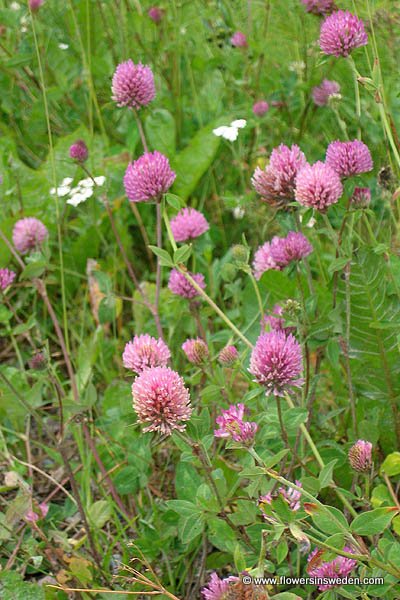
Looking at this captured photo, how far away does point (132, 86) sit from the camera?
1.46 metres

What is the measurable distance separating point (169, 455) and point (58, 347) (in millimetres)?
595

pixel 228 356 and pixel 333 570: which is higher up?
pixel 228 356

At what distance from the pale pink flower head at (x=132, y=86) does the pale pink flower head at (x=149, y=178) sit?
28 cm

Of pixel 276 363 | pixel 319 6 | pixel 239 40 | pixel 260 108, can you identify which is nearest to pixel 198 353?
pixel 276 363

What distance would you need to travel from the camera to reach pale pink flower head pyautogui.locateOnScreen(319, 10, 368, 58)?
1.28 metres

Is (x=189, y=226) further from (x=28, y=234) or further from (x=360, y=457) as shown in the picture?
(x=360, y=457)

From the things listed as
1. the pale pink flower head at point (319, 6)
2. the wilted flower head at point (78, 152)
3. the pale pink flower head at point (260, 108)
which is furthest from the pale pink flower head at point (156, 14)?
the wilted flower head at point (78, 152)

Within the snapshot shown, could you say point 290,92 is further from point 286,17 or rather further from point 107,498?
point 107,498

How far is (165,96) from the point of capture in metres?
2.32

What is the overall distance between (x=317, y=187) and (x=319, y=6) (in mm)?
759

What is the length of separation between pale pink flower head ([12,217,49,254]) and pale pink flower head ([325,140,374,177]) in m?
0.73

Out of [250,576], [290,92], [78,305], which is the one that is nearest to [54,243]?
[78,305]

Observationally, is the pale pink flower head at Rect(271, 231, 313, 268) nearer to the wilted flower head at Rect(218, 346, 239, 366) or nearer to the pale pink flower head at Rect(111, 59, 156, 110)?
the wilted flower head at Rect(218, 346, 239, 366)

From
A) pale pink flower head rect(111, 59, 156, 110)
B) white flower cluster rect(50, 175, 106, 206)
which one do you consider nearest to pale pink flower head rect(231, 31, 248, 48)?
white flower cluster rect(50, 175, 106, 206)
